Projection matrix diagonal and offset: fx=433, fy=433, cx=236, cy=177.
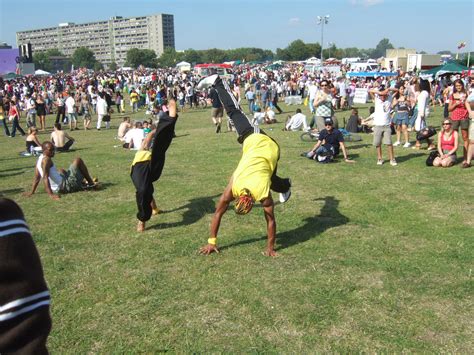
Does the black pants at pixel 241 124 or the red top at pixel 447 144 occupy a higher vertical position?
the black pants at pixel 241 124

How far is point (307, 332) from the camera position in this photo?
4.05 meters

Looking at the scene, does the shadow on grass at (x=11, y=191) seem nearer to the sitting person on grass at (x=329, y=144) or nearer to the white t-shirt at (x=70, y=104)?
the sitting person on grass at (x=329, y=144)

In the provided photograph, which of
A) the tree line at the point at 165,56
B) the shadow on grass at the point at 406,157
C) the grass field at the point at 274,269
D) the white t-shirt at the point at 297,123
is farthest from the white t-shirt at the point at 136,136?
the tree line at the point at 165,56

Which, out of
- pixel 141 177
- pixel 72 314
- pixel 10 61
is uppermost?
pixel 10 61

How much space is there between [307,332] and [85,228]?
4.36 meters

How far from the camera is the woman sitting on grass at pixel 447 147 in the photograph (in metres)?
10.2

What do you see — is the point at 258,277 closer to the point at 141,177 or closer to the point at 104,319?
the point at 104,319

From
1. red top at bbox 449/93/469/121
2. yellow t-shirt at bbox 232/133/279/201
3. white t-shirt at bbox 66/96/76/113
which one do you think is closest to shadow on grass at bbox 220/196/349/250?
yellow t-shirt at bbox 232/133/279/201

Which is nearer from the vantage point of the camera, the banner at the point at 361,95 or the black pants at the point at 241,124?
the black pants at the point at 241,124

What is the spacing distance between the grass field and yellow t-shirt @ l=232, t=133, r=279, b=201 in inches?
39.5

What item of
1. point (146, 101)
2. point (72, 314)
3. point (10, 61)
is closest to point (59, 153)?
point (72, 314)

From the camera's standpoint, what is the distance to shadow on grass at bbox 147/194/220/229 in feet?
23.2

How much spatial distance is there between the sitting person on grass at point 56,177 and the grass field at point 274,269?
317 millimetres

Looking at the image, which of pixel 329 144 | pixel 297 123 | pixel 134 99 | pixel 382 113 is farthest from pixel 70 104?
pixel 382 113
